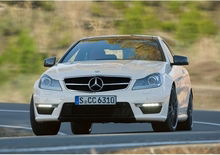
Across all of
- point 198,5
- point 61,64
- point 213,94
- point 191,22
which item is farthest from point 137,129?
point 198,5

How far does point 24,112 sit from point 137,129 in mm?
4972

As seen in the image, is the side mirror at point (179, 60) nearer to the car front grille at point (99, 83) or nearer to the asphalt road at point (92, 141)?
the car front grille at point (99, 83)

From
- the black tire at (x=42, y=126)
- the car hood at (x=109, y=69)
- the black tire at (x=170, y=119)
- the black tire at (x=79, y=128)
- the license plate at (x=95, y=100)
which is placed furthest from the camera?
the black tire at (x=79, y=128)

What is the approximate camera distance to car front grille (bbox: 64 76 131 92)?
1204 centimetres

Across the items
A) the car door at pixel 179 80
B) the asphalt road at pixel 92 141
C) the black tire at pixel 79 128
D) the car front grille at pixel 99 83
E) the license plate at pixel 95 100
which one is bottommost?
the black tire at pixel 79 128

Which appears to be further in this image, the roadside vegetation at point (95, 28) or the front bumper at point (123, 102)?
the roadside vegetation at point (95, 28)

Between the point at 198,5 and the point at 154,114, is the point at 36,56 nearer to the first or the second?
the point at 198,5

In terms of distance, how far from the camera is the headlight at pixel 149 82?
1205cm

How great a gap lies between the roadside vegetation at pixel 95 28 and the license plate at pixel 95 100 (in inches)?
744

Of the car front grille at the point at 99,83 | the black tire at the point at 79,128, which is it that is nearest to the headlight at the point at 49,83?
the car front grille at the point at 99,83

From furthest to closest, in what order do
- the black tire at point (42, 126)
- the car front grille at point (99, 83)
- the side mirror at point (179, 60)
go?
the side mirror at point (179, 60) < the black tire at point (42, 126) < the car front grille at point (99, 83)

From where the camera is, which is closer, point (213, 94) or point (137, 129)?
point (137, 129)

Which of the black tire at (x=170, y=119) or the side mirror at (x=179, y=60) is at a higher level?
the side mirror at (x=179, y=60)

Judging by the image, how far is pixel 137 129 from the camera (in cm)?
1672
